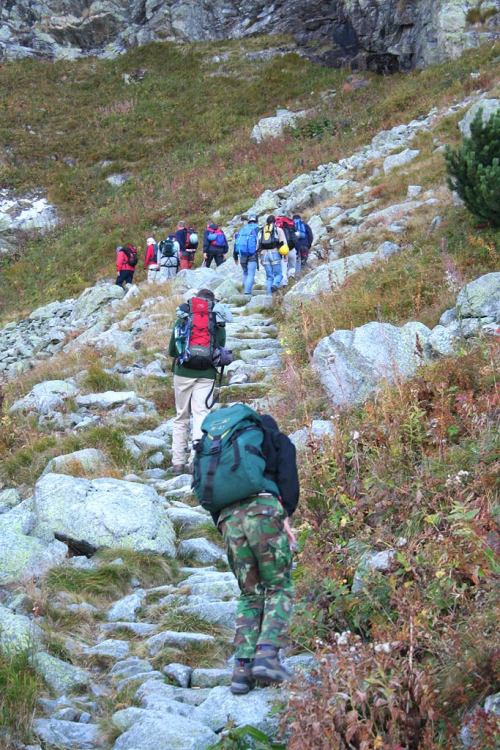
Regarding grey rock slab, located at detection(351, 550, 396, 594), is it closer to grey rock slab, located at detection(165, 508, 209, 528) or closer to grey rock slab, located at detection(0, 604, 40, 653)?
grey rock slab, located at detection(0, 604, 40, 653)

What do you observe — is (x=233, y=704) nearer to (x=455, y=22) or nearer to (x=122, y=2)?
(x=455, y=22)

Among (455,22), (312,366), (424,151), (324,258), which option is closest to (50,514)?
(312,366)

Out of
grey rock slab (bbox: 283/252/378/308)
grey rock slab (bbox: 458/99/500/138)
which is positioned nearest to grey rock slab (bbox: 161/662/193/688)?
grey rock slab (bbox: 283/252/378/308)

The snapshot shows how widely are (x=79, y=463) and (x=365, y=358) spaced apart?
3.19 meters

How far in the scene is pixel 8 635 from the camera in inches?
147

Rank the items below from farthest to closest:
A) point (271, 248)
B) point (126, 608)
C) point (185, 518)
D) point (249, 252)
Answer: point (249, 252) → point (271, 248) → point (185, 518) → point (126, 608)

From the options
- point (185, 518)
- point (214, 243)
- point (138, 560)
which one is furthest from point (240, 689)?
point (214, 243)

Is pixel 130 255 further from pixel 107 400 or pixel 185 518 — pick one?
pixel 185 518

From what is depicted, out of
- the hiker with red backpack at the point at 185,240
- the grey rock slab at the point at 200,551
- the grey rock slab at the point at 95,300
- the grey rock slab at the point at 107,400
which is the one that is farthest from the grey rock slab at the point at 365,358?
the grey rock slab at the point at 95,300

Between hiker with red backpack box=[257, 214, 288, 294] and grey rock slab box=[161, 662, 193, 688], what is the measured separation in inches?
425

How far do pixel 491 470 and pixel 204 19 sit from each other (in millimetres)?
44978

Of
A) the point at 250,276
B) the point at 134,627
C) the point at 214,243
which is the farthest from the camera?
the point at 214,243

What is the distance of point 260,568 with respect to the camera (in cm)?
350

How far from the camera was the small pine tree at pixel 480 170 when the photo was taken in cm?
934
